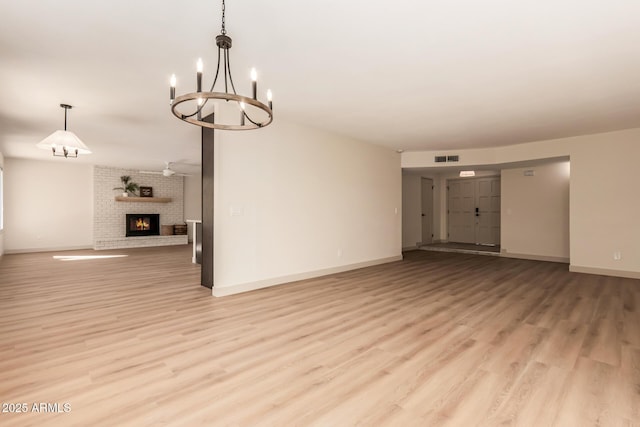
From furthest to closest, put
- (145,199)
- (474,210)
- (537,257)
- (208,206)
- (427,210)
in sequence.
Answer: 1. (145,199)
2. (427,210)
3. (474,210)
4. (537,257)
5. (208,206)

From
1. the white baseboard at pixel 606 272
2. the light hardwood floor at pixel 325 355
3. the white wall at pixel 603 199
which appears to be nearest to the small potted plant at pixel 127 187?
the light hardwood floor at pixel 325 355

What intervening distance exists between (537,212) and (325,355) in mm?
7531

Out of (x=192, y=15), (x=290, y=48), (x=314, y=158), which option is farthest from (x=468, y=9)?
(x=314, y=158)

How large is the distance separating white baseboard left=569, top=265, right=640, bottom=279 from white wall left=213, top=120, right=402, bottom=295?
3541 millimetres

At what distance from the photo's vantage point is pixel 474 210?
10.1 metres

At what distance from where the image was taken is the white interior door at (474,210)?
9719 millimetres

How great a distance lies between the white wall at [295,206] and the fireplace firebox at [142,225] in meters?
7.78

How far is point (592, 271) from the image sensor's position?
609 cm

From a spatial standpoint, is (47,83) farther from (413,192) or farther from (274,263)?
(413,192)

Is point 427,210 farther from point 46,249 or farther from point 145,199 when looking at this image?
point 46,249

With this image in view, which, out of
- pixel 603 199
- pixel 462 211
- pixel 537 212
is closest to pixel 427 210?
pixel 462 211

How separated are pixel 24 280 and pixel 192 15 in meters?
5.71

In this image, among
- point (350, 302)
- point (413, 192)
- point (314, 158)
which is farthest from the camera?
point (413, 192)

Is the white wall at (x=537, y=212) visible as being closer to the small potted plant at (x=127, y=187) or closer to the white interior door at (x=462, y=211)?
the white interior door at (x=462, y=211)
